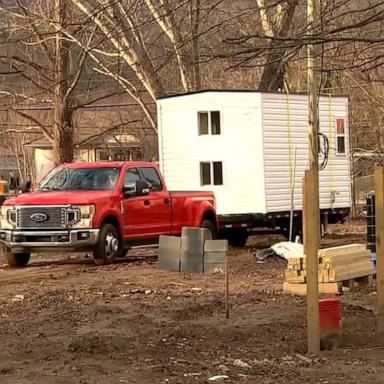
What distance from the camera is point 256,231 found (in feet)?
76.2

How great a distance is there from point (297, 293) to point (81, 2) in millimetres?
11732

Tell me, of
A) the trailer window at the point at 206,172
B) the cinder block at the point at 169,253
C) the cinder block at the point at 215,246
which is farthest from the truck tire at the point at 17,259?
the trailer window at the point at 206,172

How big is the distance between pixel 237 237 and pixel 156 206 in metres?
5.21

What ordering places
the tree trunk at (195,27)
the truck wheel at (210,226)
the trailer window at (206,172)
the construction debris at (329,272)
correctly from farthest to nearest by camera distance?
the trailer window at (206,172) → the truck wheel at (210,226) → the construction debris at (329,272) → the tree trunk at (195,27)

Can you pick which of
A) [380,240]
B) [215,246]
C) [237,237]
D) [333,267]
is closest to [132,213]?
[215,246]

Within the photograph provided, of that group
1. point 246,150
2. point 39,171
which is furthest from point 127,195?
point 39,171

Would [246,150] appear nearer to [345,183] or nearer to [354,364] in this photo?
[345,183]

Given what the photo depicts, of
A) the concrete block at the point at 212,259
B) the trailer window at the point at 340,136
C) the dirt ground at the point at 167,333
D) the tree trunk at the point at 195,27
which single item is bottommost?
the dirt ground at the point at 167,333

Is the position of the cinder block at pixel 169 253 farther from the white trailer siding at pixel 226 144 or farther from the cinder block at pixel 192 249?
the white trailer siding at pixel 226 144

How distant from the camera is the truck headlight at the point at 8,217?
17206 mm

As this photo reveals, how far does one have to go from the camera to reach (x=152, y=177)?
19.1 m

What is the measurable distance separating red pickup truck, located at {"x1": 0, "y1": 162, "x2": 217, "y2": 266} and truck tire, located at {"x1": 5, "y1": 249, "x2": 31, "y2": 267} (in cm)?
2

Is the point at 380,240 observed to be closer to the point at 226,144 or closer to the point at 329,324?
the point at 329,324

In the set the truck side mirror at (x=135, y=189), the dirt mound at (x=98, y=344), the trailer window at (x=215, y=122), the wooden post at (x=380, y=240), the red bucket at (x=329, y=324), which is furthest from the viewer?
the trailer window at (x=215, y=122)
